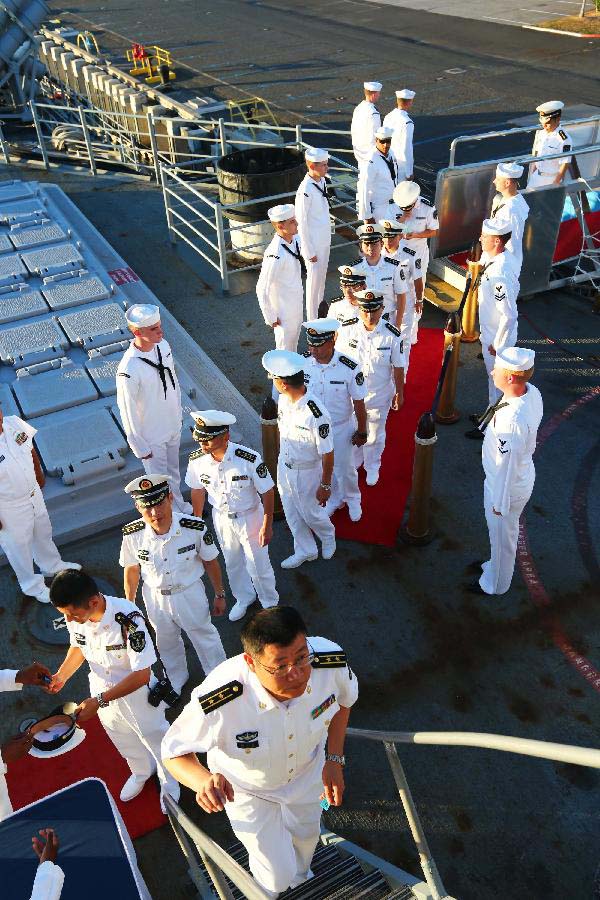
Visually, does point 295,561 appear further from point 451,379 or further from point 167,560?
point 451,379

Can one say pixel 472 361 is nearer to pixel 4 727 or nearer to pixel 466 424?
pixel 466 424

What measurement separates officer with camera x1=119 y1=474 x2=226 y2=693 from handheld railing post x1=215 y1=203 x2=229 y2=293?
565 cm

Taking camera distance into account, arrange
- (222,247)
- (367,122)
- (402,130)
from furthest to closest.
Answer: (367,122)
(402,130)
(222,247)

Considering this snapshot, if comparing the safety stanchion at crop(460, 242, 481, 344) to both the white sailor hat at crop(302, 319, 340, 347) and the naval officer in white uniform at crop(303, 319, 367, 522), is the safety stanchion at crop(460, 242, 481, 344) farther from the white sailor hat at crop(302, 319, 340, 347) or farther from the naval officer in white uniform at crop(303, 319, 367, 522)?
the white sailor hat at crop(302, 319, 340, 347)

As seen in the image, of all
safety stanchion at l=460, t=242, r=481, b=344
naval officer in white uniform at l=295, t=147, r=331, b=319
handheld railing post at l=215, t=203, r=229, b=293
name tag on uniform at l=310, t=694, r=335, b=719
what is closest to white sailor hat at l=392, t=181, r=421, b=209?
naval officer in white uniform at l=295, t=147, r=331, b=319

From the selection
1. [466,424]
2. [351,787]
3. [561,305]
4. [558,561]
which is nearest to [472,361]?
[466,424]

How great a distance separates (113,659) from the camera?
3.75 m

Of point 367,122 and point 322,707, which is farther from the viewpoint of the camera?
point 367,122

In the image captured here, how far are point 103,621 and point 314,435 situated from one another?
7.02 ft

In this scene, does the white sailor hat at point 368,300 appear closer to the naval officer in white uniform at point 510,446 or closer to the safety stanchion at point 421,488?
the safety stanchion at point 421,488

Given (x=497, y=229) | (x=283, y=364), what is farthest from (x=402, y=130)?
(x=283, y=364)

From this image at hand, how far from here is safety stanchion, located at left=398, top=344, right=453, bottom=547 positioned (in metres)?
5.62

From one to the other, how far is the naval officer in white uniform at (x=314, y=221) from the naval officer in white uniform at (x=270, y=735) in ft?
20.7

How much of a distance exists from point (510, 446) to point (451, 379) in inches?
99.9
